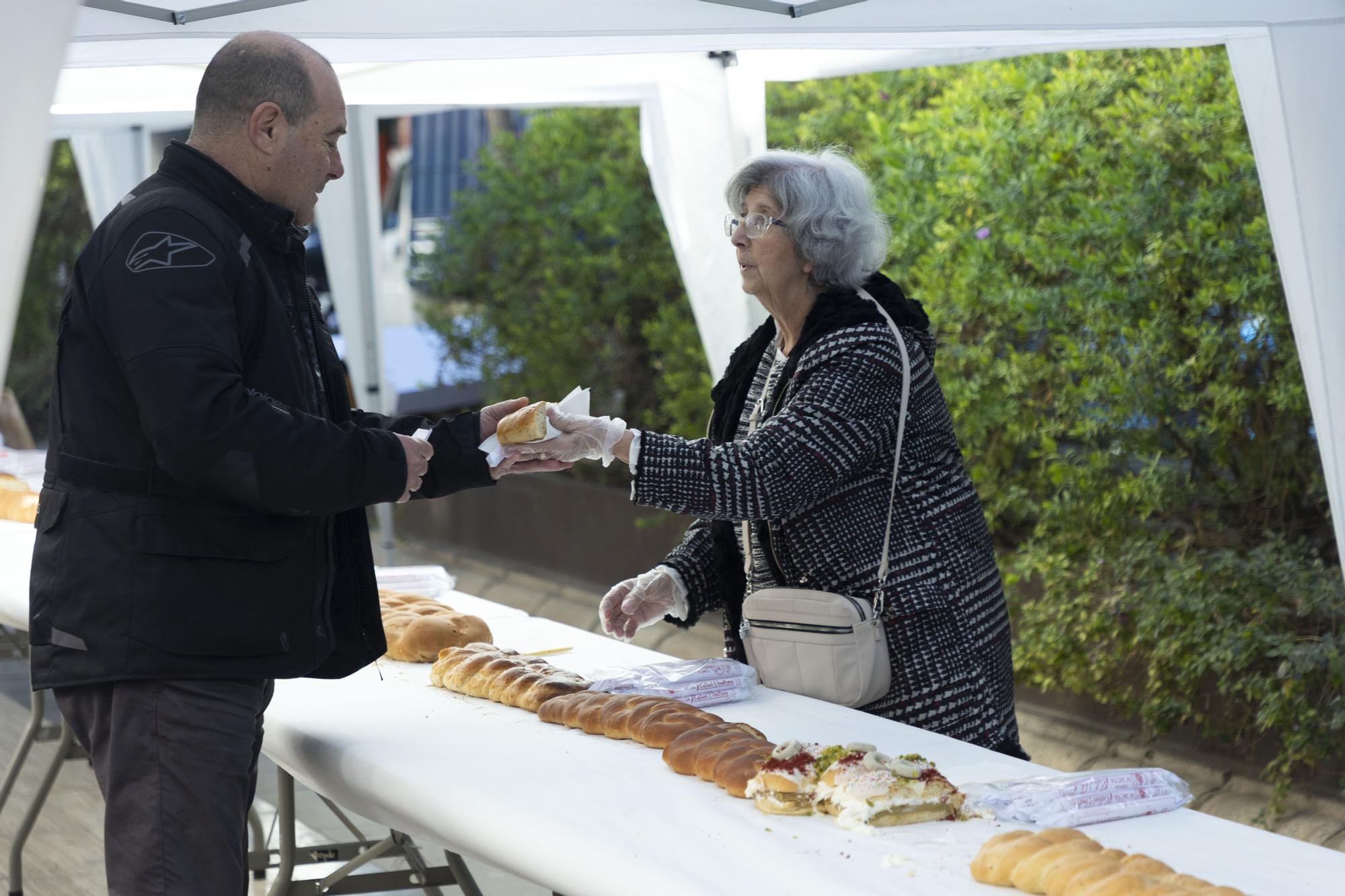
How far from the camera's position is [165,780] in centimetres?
199

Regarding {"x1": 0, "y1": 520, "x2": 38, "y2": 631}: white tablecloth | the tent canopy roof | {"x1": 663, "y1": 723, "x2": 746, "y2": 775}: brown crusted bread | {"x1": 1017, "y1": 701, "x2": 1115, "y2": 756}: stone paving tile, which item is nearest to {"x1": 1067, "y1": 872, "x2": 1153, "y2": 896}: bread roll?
{"x1": 663, "y1": 723, "x2": 746, "y2": 775}: brown crusted bread

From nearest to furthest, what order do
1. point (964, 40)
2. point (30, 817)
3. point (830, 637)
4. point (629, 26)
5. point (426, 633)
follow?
1. point (830, 637)
2. point (426, 633)
3. point (629, 26)
4. point (964, 40)
5. point (30, 817)

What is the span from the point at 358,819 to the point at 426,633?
1868 mm

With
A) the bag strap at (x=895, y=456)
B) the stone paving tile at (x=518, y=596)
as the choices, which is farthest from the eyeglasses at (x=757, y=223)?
the stone paving tile at (x=518, y=596)

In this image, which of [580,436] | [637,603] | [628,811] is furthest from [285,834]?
[628,811]

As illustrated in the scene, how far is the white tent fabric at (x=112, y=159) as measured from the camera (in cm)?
716

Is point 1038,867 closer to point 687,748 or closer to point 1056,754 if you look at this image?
point 687,748

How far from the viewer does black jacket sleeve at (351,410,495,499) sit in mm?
2314

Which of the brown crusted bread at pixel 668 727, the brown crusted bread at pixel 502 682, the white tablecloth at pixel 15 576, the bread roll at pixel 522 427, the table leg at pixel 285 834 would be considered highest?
the bread roll at pixel 522 427

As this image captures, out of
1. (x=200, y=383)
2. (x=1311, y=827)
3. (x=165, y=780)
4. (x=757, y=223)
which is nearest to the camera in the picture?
(x=200, y=383)

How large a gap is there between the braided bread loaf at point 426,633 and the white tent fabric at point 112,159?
16.0 feet

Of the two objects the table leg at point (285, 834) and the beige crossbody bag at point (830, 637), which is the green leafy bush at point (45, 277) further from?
the beige crossbody bag at point (830, 637)

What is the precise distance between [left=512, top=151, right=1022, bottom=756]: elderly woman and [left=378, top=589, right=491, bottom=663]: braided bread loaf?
1.83ft

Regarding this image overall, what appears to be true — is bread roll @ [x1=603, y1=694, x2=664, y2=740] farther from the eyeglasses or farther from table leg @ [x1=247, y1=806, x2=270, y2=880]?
table leg @ [x1=247, y1=806, x2=270, y2=880]
